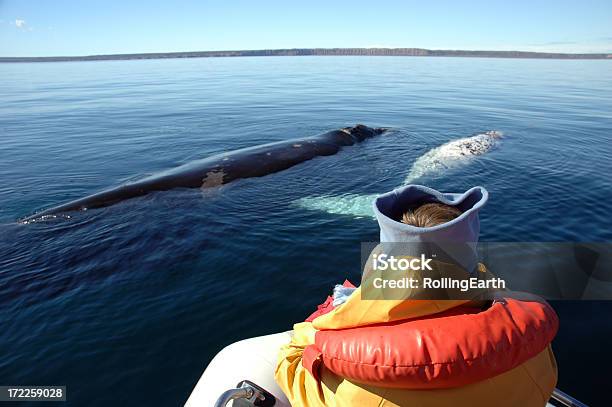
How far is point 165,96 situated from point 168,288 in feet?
121

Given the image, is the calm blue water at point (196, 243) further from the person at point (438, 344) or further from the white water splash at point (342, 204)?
the person at point (438, 344)

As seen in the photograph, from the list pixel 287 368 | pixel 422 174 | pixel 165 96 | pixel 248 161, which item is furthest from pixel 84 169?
pixel 165 96

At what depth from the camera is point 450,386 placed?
221 centimetres

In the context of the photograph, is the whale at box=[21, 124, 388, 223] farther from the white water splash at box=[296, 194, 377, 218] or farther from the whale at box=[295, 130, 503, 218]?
the whale at box=[295, 130, 503, 218]

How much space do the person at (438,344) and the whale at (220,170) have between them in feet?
31.2

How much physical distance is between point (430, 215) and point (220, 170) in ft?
35.7

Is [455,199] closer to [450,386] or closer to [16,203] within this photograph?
[450,386]

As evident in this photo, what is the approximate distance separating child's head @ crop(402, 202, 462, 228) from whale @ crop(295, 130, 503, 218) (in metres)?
7.49

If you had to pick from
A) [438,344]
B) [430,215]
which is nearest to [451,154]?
[430,215]

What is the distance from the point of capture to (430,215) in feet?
8.31

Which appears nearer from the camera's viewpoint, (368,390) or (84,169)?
(368,390)

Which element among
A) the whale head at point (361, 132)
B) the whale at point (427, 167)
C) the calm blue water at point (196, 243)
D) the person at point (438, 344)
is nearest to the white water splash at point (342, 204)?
the whale at point (427, 167)

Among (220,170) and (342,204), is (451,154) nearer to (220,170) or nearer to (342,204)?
(342,204)

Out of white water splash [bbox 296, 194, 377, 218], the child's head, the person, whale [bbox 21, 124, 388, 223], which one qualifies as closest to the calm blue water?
white water splash [bbox 296, 194, 377, 218]
